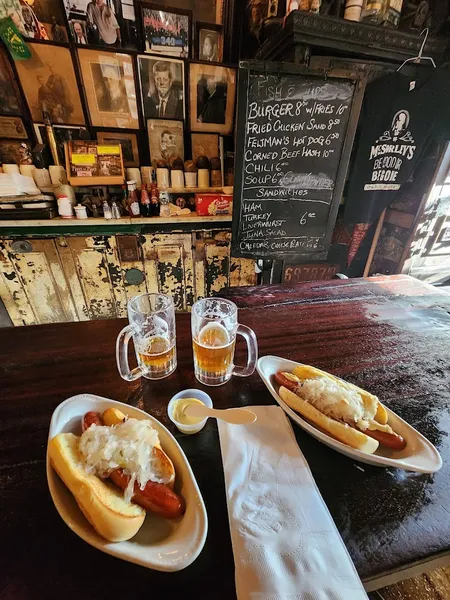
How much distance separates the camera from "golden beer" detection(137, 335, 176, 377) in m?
0.93

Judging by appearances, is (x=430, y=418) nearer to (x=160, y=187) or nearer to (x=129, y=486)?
(x=129, y=486)

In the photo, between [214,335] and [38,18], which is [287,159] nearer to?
[214,335]

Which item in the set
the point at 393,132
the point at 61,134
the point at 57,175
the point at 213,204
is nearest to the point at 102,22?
the point at 61,134

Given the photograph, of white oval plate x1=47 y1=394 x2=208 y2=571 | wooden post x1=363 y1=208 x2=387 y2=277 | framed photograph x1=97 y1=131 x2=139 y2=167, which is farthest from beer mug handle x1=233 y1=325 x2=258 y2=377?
wooden post x1=363 y1=208 x2=387 y2=277

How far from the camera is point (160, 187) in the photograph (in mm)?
2652

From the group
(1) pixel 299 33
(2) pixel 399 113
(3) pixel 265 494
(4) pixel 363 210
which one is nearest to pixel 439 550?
(3) pixel 265 494

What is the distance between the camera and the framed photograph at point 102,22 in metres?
2.08

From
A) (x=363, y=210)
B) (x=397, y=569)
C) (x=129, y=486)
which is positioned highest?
(x=363, y=210)

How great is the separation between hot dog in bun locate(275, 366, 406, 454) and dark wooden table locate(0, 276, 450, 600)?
0.24 feet

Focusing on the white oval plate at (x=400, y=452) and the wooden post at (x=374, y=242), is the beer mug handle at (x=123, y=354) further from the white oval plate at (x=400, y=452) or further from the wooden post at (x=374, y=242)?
the wooden post at (x=374, y=242)

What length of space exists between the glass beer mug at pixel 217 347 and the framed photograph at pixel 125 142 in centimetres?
237

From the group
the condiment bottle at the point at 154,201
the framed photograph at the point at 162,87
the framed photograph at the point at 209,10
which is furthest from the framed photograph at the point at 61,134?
the framed photograph at the point at 209,10

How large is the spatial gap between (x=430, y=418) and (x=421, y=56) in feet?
9.76

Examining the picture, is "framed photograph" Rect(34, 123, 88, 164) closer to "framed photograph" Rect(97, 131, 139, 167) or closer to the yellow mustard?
"framed photograph" Rect(97, 131, 139, 167)
